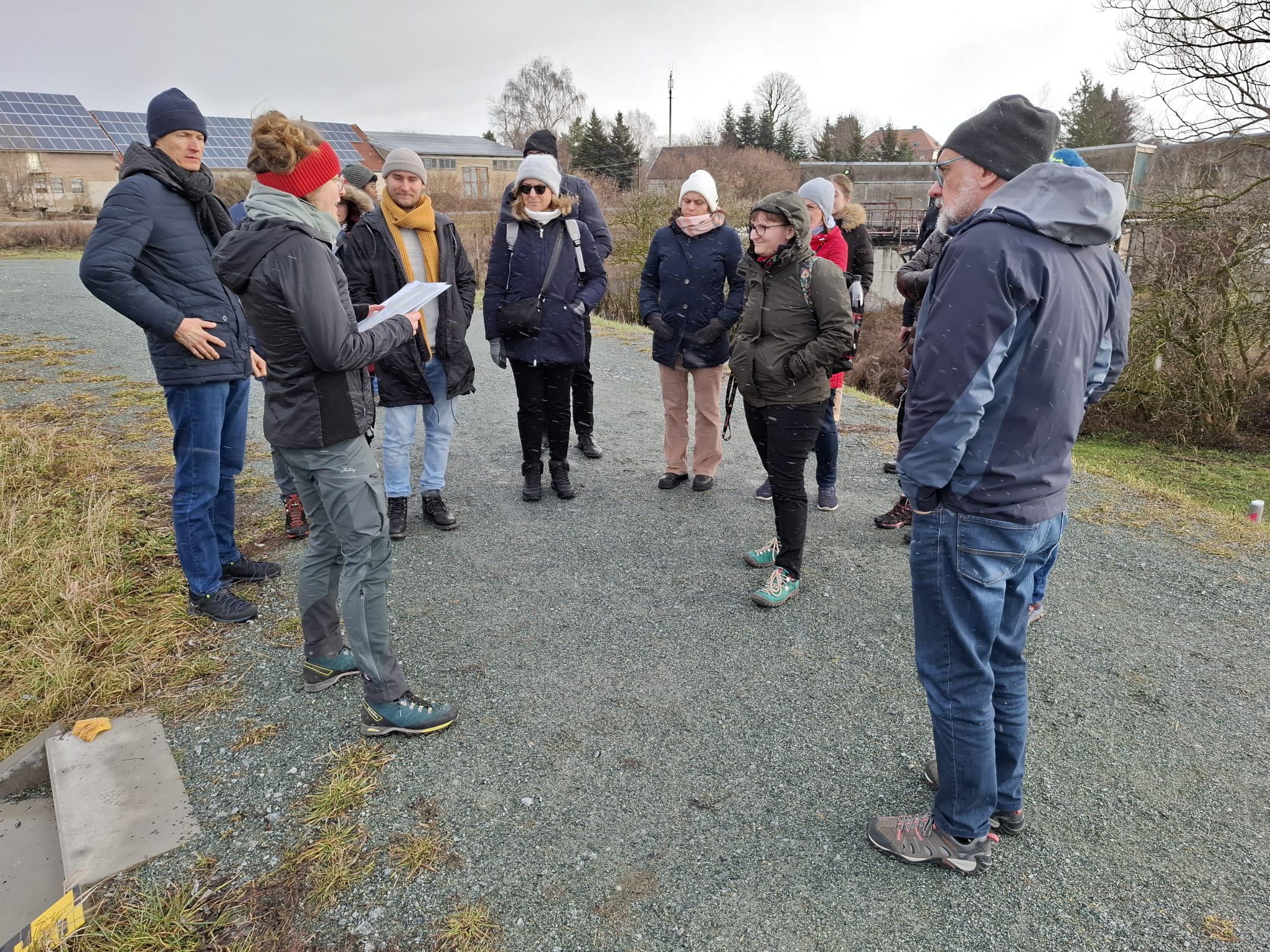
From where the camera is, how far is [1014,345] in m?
1.97

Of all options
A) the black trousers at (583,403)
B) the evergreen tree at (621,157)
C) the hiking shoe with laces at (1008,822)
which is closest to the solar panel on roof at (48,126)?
the evergreen tree at (621,157)

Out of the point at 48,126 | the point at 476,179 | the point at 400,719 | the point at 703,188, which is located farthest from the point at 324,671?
the point at 476,179

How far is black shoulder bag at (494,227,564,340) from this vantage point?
193 inches

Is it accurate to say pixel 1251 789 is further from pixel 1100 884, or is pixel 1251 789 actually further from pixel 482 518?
pixel 482 518

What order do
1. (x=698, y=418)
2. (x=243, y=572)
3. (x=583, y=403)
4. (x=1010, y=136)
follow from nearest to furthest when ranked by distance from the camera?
(x=1010, y=136) → (x=243, y=572) → (x=698, y=418) → (x=583, y=403)

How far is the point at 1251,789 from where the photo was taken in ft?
8.73

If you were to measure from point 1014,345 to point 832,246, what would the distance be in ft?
11.6

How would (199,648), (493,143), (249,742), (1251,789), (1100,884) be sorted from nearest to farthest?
1. (1100,884)
2. (1251,789)
3. (249,742)
4. (199,648)
5. (493,143)

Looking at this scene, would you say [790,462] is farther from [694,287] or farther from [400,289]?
[400,289]

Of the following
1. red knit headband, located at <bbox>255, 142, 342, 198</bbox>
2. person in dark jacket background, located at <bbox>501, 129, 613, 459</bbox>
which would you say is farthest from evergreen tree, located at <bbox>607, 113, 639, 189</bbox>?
red knit headband, located at <bbox>255, 142, 342, 198</bbox>

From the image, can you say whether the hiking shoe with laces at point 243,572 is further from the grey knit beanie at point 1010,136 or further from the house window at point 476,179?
the house window at point 476,179

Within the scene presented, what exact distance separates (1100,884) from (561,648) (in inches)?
87.8

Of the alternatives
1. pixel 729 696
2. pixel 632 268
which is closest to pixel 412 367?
pixel 729 696

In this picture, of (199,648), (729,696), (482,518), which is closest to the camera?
(729,696)
